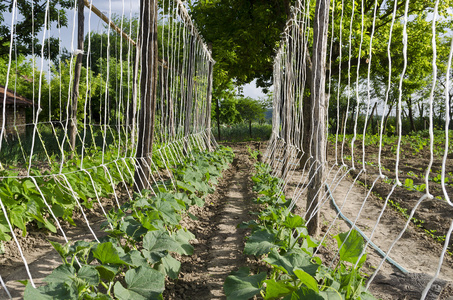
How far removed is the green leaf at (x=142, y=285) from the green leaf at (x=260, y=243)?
0.63 meters

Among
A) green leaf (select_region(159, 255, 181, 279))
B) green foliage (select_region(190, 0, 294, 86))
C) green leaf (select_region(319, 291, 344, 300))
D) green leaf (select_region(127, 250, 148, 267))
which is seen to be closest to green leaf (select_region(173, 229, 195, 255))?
green leaf (select_region(159, 255, 181, 279))

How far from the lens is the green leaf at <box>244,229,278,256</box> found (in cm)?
214

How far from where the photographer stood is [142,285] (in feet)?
5.49

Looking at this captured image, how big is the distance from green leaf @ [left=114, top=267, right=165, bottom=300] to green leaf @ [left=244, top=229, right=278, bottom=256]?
0.63 m

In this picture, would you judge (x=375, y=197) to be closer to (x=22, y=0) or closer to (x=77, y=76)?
(x=77, y=76)

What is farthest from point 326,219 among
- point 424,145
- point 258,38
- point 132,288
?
point 424,145

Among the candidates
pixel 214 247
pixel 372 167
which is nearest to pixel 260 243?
pixel 214 247

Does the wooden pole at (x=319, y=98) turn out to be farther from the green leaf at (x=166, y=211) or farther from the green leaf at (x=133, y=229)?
the green leaf at (x=133, y=229)

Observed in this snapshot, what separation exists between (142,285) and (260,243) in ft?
2.67

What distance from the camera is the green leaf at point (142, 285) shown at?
5.33ft

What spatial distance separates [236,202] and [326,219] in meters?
1.42

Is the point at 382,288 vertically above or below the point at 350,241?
below

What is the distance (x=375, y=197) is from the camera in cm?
587

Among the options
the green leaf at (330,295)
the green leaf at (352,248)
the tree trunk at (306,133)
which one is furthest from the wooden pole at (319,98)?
the tree trunk at (306,133)
